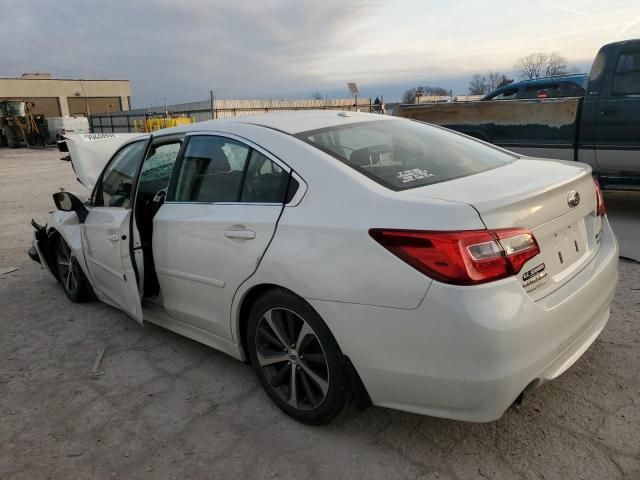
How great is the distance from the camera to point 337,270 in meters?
2.30

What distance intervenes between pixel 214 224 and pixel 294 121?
775 millimetres

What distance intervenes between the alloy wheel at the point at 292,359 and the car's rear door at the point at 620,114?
563cm

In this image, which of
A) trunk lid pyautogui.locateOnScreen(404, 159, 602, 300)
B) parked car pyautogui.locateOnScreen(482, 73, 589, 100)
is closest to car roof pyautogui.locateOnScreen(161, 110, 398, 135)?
trunk lid pyautogui.locateOnScreen(404, 159, 602, 300)

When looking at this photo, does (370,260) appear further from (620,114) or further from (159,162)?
(620,114)

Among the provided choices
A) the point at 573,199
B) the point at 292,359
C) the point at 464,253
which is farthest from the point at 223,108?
the point at 464,253

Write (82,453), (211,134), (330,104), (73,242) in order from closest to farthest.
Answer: (82,453)
(211,134)
(73,242)
(330,104)

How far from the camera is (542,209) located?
2.28 meters

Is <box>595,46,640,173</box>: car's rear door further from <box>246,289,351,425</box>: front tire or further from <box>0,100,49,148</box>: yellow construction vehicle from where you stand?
<box>0,100,49,148</box>: yellow construction vehicle

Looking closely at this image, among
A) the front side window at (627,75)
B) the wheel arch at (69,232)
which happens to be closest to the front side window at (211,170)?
the wheel arch at (69,232)

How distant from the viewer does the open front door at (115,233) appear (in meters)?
3.54

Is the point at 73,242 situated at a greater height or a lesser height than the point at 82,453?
greater

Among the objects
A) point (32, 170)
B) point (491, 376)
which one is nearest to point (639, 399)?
point (491, 376)

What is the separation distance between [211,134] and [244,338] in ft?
4.09

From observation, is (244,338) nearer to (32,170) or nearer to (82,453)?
(82,453)
